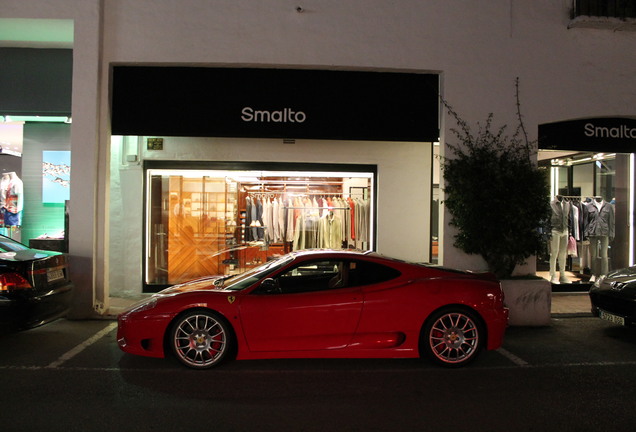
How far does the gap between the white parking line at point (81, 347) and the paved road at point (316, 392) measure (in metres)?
0.02

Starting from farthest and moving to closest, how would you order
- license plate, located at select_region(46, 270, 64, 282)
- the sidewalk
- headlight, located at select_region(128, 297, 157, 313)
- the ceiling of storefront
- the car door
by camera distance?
the sidewalk
the ceiling of storefront
license plate, located at select_region(46, 270, 64, 282)
headlight, located at select_region(128, 297, 157, 313)
the car door

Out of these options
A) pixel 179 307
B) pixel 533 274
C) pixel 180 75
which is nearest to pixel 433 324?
pixel 179 307

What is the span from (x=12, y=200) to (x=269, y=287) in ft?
28.2

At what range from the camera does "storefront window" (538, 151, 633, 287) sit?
10.9 m

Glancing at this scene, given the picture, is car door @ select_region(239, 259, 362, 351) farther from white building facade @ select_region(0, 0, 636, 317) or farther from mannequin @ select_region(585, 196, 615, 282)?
mannequin @ select_region(585, 196, 615, 282)

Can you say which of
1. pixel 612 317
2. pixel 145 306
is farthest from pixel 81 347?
pixel 612 317

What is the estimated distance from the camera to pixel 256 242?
11.2 m

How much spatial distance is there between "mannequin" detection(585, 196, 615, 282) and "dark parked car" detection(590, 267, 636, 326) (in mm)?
3885

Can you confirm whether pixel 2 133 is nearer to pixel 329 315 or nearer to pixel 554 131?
pixel 329 315

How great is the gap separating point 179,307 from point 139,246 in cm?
547

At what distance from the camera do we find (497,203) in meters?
7.37

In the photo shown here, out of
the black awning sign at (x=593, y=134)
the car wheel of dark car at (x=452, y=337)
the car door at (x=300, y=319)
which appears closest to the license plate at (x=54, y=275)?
the car door at (x=300, y=319)

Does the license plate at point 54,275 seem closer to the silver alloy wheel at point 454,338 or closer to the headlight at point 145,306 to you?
the headlight at point 145,306

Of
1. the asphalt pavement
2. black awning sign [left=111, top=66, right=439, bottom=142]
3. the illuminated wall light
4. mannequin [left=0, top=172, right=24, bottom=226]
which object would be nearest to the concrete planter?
the asphalt pavement
